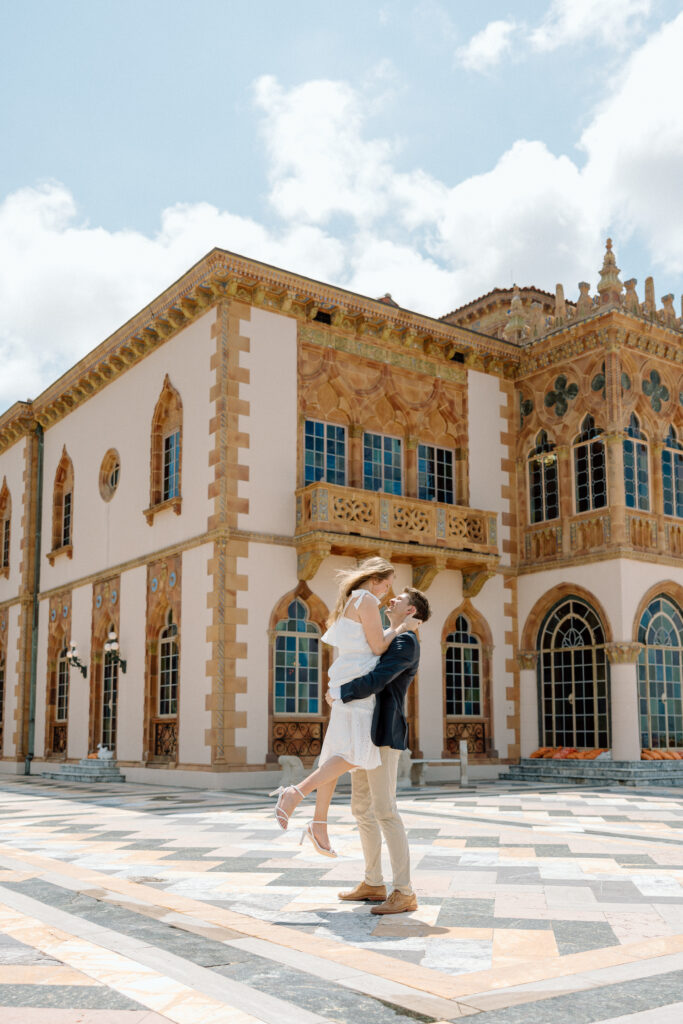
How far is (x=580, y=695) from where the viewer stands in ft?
65.1

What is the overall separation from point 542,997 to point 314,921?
1787 mm

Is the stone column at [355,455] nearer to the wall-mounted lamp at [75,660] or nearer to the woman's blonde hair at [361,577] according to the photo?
the wall-mounted lamp at [75,660]

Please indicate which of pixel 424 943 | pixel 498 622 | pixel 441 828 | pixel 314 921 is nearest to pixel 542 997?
pixel 424 943

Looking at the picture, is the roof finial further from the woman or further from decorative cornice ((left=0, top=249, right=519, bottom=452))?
the woman

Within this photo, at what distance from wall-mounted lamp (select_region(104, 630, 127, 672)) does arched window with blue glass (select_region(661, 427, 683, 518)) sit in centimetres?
1104

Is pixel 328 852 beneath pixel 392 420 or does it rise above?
beneath

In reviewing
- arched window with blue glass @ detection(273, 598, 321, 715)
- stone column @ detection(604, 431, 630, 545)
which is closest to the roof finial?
stone column @ detection(604, 431, 630, 545)

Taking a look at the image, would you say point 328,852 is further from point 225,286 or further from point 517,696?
point 517,696

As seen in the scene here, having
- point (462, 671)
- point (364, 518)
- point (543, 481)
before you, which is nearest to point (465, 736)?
point (462, 671)

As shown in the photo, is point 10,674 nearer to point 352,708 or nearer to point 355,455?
point 355,455

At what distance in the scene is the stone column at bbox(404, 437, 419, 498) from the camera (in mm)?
20312

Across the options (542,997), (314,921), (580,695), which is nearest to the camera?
(542,997)

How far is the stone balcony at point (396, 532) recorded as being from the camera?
17.8 metres

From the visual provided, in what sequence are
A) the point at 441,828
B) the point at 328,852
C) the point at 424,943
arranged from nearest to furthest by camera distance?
the point at 424,943
the point at 328,852
the point at 441,828
